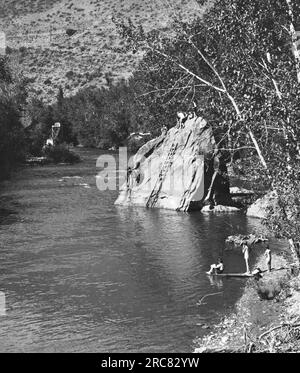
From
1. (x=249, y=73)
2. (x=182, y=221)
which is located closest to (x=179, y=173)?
(x=182, y=221)

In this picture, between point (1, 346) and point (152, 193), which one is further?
point (152, 193)

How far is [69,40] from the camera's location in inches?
6988

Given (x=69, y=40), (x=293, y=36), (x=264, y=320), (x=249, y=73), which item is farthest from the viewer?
(x=69, y=40)

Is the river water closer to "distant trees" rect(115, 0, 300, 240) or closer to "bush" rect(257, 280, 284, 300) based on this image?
"bush" rect(257, 280, 284, 300)

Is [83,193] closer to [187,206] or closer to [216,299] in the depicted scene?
[187,206]

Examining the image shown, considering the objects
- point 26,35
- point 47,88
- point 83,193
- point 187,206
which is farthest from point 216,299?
point 26,35

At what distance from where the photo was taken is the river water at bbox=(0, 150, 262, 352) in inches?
999

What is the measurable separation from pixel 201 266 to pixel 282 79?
58.3 ft

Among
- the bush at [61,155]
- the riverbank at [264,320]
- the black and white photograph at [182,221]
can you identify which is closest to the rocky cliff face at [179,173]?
the black and white photograph at [182,221]

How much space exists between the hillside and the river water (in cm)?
10733

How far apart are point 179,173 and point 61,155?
45985 mm

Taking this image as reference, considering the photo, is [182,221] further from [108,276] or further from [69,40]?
[69,40]

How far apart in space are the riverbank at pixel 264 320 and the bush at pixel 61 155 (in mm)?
67953

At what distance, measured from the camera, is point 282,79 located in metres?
20.1
